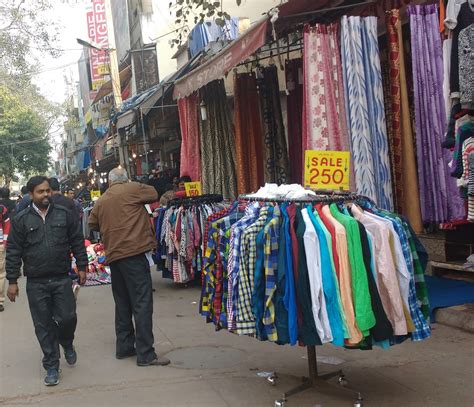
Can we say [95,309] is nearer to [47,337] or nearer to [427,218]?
[47,337]

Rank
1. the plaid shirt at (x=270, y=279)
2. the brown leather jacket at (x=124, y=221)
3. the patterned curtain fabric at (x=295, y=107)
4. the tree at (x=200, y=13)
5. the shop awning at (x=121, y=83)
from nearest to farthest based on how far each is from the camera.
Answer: the plaid shirt at (x=270, y=279)
the brown leather jacket at (x=124, y=221)
the tree at (x=200, y=13)
the patterned curtain fabric at (x=295, y=107)
the shop awning at (x=121, y=83)

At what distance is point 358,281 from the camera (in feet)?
11.8

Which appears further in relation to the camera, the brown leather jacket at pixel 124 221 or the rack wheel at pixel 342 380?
the brown leather jacket at pixel 124 221

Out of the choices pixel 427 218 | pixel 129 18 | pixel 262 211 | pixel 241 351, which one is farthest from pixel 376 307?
pixel 129 18

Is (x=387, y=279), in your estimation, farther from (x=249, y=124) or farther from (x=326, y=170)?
(x=249, y=124)

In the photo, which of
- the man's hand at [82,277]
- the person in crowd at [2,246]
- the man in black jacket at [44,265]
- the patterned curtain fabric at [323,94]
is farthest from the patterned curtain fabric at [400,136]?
the person in crowd at [2,246]

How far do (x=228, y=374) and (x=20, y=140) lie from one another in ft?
124

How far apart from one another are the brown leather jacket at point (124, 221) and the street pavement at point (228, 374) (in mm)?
1109

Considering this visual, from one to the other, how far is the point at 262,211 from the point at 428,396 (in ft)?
6.15

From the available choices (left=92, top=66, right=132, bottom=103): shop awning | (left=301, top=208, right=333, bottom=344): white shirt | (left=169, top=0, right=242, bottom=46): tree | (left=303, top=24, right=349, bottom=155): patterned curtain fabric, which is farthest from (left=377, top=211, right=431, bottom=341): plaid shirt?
(left=92, top=66, right=132, bottom=103): shop awning

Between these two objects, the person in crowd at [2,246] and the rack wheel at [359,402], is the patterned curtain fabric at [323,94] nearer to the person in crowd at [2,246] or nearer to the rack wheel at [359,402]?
the rack wheel at [359,402]

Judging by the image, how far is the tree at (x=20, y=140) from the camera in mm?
37562

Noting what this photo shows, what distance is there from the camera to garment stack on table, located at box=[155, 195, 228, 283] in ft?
27.7

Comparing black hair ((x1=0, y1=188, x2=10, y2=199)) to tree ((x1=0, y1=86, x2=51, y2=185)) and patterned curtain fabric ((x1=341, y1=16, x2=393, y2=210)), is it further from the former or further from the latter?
tree ((x1=0, y1=86, x2=51, y2=185))
